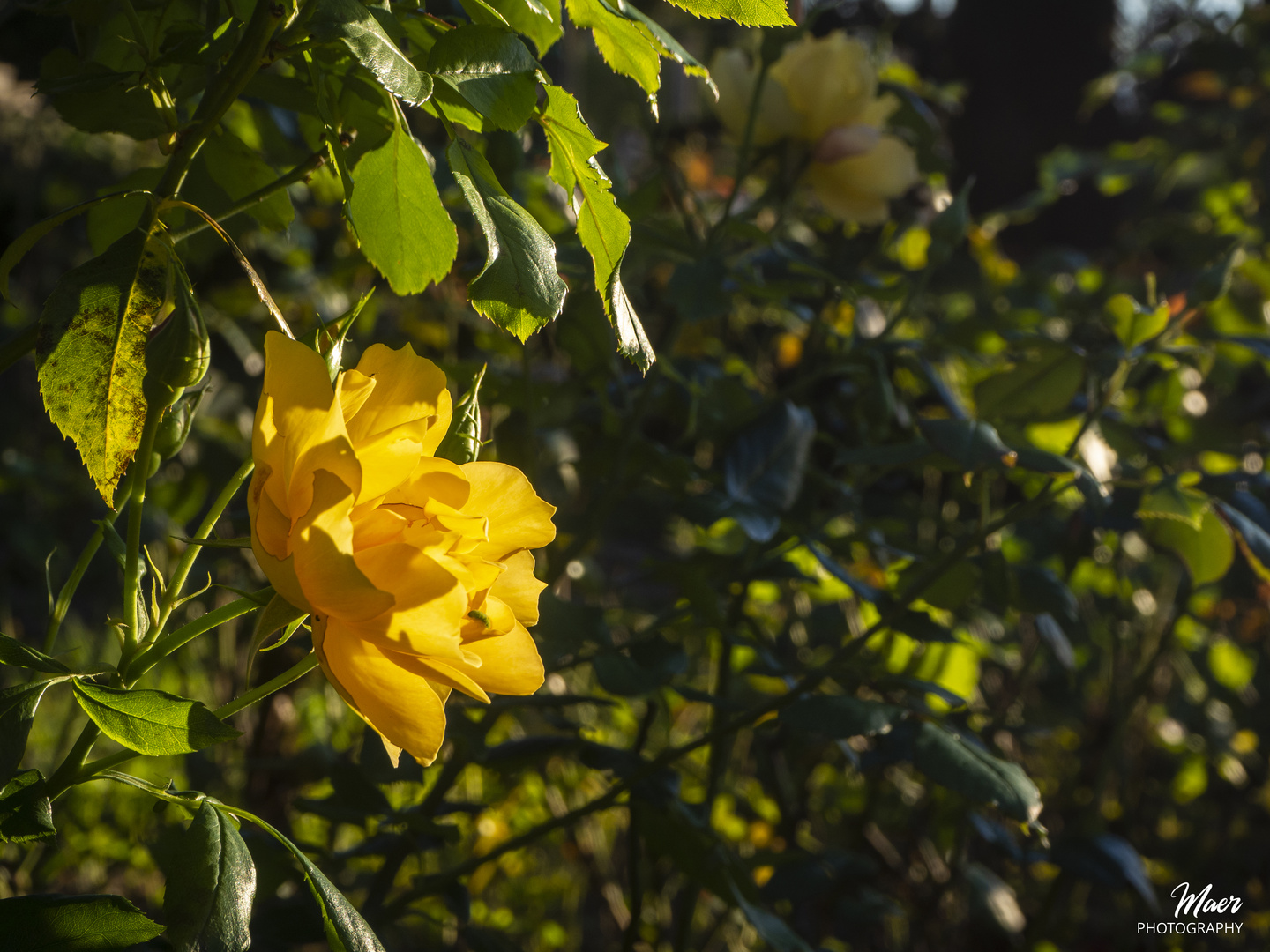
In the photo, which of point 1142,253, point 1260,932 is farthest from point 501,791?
point 1142,253

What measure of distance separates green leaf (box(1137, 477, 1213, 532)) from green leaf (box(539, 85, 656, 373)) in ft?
1.45

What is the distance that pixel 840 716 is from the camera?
1.97ft

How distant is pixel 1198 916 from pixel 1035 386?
0.92 m

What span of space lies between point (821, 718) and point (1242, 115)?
1.59 m

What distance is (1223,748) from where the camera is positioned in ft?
4.58

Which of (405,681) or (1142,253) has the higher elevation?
(405,681)

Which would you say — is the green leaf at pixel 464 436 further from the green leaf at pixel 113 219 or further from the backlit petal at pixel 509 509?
the green leaf at pixel 113 219

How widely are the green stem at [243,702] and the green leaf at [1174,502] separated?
552 mm

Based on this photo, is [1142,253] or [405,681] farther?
[1142,253]

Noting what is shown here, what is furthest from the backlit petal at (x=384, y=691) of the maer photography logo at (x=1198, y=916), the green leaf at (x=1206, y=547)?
the maer photography logo at (x=1198, y=916)

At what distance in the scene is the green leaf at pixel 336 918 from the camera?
12.4 inches

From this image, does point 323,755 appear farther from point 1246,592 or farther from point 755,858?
point 1246,592

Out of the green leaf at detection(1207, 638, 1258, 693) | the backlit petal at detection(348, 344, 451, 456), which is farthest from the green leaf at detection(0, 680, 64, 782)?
the green leaf at detection(1207, 638, 1258, 693)

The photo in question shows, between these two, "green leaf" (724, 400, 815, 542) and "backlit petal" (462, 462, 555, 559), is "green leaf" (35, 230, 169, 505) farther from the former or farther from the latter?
"green leaf" (724, 400, 815, 542)
